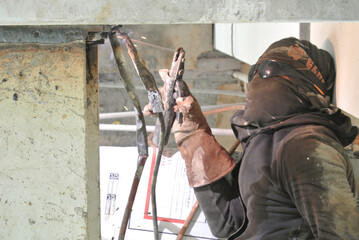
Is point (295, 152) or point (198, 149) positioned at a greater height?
point (295, 152)

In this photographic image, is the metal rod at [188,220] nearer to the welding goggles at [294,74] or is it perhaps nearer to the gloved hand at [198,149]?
the gloved hand at [198,149]

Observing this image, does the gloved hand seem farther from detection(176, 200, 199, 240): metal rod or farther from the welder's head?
the welder's head

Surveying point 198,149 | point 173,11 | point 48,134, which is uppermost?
point 173,11

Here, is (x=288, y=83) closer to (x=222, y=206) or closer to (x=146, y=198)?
(x=222, y=206)

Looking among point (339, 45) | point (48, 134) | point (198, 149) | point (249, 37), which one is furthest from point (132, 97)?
point (249, 37)

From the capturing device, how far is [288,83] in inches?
80.1

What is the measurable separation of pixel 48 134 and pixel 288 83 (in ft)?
3.73

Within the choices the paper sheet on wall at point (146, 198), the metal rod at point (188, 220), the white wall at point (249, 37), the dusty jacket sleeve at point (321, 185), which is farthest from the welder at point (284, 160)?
the white wall at point (249, 37)

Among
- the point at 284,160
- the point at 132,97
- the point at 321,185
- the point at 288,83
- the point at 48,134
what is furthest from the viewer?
the point at 288,83

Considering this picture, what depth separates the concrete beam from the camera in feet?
3.14

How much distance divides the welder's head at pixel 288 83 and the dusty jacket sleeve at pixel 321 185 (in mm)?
209

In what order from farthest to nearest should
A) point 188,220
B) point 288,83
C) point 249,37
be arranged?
point 249,37 < point 188,220 < point 288,83

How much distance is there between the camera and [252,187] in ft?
6.72

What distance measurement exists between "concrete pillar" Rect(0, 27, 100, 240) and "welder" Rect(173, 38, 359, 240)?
84 cm
